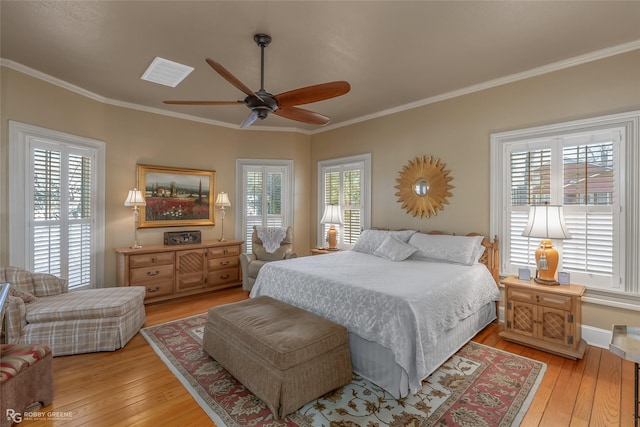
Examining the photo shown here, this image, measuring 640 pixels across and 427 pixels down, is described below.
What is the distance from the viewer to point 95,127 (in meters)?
4.20

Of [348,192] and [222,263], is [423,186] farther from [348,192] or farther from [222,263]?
[222,263]

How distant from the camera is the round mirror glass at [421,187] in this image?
4.37 meters

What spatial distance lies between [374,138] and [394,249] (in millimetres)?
2098

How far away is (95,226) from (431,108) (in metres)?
5.04

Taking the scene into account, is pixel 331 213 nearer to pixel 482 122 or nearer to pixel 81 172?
pixel 482 122

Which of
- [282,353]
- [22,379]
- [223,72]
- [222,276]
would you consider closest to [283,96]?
[223,72]

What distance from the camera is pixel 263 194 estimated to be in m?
5.80

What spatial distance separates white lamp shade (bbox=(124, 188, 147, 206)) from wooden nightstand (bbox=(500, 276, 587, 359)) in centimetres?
476

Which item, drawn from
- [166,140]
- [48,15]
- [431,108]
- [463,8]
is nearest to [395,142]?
[431,108]

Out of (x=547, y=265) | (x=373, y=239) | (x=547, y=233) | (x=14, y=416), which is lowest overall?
(x=14, y=416)

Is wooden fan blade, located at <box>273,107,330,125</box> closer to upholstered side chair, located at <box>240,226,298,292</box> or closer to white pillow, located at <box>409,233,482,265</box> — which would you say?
white pillow, located at <box>409,233,482,265</box>

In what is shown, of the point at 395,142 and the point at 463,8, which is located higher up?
the point at 463,8

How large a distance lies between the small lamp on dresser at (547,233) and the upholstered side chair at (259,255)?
330cm

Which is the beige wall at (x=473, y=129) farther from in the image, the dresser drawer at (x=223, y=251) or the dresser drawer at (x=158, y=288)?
the dresser drawer at (x=158, y=288)
